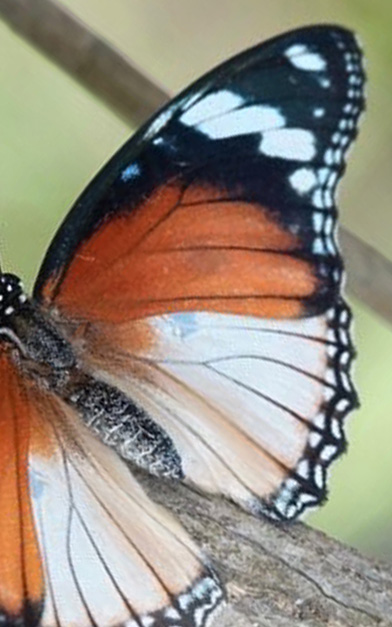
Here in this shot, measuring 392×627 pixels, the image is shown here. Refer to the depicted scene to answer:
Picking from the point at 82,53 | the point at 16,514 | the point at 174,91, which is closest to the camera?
the point at 16,514

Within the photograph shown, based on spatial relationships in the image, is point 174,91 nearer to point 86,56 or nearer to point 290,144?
point 86,56

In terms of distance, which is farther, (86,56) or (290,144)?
(86,56)

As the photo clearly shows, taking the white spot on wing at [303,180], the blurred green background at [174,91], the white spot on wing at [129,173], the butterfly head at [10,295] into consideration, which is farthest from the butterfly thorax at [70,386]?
the blurred green background at [174,91]

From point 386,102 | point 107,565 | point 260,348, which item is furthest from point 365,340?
point 107,565

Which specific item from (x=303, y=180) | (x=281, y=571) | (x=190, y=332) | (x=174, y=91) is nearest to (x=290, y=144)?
(x=303, y=180)

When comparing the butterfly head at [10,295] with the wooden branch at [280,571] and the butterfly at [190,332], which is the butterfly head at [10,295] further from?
the wooden branch at [280,571]

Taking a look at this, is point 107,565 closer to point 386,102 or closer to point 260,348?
point 260,348
